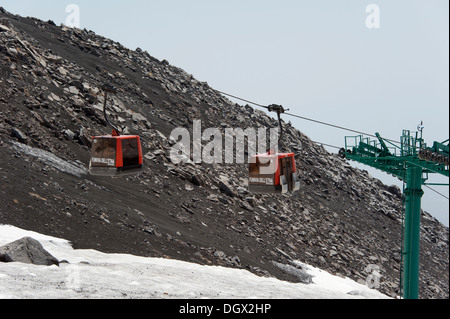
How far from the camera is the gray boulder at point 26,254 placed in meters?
19.0

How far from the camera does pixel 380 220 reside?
6303cm

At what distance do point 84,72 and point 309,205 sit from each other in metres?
26.2

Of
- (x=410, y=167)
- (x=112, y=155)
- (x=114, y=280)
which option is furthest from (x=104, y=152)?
(x=410, y=167)

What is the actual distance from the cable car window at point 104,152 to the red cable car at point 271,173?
4.57m

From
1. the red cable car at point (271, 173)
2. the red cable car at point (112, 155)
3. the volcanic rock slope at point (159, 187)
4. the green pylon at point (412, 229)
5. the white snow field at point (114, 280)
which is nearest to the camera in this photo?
the white snow field at point (114, 280)

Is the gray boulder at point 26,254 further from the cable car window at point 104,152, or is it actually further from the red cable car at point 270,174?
the red cable car at point 270,174

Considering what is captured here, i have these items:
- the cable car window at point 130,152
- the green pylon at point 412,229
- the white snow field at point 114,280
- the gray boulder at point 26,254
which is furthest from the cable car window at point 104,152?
the green pylon at point 412,229

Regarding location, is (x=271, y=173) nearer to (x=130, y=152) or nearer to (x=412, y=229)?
(x=130, y=152)

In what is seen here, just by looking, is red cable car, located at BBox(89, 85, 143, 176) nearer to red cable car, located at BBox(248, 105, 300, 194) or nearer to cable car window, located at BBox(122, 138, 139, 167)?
cable car window, located at BBox(122, 138, 139, 167)

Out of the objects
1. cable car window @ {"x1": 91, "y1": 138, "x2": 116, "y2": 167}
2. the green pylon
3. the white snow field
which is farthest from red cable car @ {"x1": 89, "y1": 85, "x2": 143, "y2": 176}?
the green pylon

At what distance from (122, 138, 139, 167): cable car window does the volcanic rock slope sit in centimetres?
885

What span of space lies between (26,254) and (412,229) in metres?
19.5

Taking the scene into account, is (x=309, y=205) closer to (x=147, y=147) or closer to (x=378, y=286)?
(x=378, y=286)

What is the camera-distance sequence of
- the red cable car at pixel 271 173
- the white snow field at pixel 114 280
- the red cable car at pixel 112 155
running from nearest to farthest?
the white snow field at pixel 114 280 < the red cable car at pixel 112 155 < the red cable car at pixel 271 173
